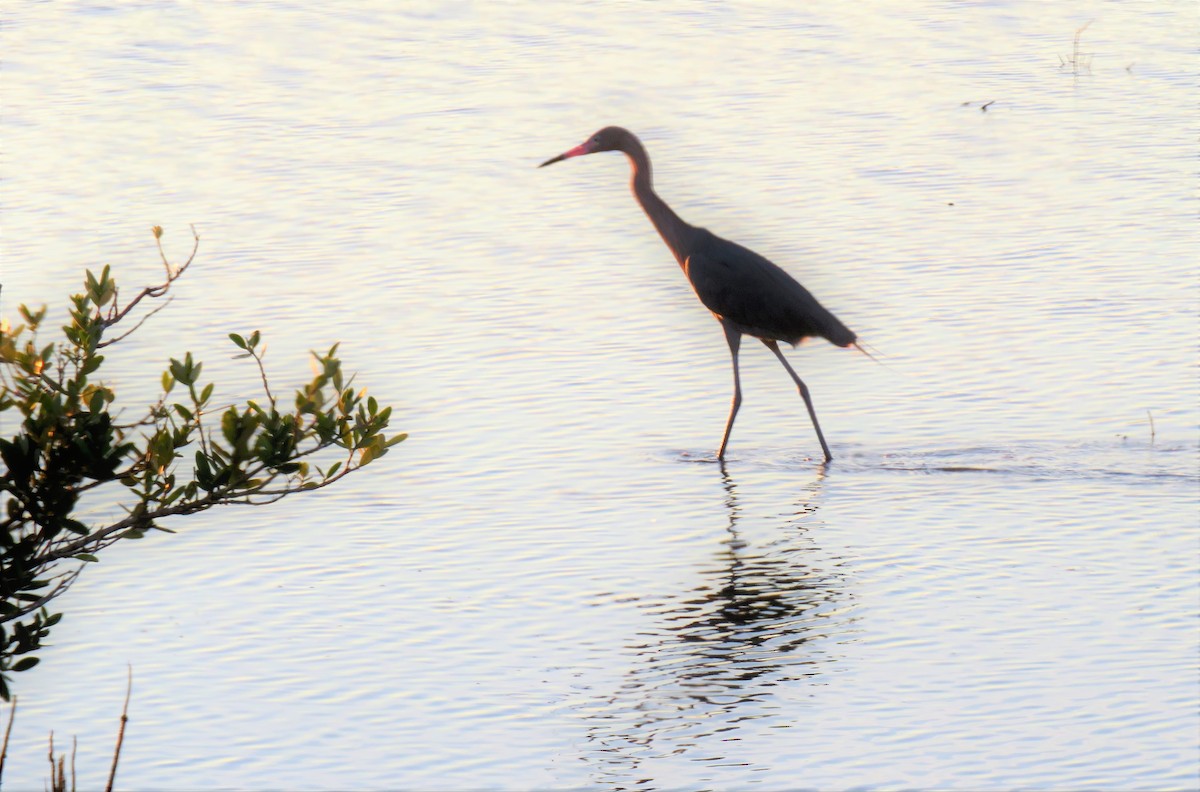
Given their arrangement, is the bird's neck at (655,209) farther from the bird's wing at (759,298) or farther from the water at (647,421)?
the water at (647,421)

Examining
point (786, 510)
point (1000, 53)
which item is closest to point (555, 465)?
point (786, 510)

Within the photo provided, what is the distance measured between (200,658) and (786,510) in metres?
2.80

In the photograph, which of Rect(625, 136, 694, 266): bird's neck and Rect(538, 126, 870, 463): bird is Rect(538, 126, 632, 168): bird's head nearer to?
Rect(625, 136, 694, 266): bird's neck

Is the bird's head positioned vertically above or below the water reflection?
above

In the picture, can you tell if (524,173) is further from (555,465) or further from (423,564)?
(423,564)

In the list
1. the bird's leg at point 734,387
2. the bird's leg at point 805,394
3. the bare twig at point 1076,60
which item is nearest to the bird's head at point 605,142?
the bird's leg at point 734,387

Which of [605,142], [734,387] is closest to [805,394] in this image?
[734,387]

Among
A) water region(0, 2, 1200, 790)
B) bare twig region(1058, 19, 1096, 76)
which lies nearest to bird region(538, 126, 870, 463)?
water region(0, 2, 1200, 790)

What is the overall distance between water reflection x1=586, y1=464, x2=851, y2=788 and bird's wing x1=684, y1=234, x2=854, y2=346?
188 centimetres

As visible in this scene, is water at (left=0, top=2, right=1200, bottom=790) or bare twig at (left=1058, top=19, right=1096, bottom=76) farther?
bare twig at (left=1058, top=19, right=1096, bottom=76)

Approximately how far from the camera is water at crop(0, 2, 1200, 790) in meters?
6.83

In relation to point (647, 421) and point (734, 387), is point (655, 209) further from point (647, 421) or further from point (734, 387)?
point (647, 421)

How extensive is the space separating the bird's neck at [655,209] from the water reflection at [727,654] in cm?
268

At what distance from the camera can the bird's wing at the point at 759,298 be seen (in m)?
10.8
